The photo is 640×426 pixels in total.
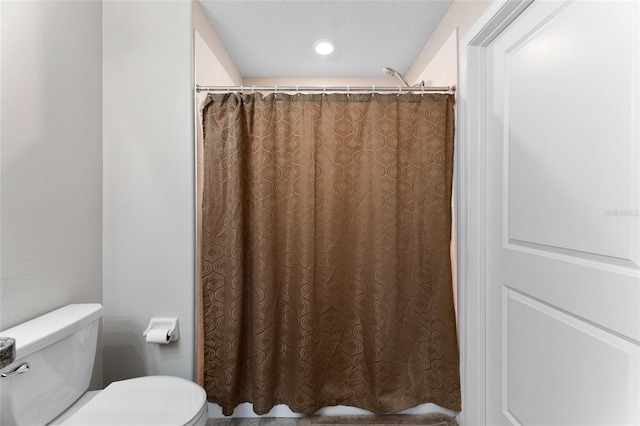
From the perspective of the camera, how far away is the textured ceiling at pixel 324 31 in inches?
66.0

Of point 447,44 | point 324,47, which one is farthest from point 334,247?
point 324,47

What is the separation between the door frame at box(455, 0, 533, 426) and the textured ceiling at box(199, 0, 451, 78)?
50 centimetres

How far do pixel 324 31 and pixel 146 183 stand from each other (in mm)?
1406

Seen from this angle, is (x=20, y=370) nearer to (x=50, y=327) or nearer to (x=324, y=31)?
(x=50, y=327)

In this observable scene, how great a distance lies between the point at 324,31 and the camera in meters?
1.91

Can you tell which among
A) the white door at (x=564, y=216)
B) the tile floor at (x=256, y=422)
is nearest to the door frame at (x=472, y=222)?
the white door at (x=564, y=216)

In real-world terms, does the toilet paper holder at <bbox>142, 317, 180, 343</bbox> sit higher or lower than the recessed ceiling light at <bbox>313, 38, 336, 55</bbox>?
lower

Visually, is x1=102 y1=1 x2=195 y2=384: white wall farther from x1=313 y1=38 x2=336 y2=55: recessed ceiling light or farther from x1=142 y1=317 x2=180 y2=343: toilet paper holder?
x1=313 y1=38 x2=336 y2=55: recessed ceiling light

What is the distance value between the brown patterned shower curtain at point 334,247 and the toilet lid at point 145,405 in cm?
36

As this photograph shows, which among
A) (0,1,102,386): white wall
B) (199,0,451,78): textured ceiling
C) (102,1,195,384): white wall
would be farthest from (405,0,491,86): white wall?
(0,1,102,386): white wall

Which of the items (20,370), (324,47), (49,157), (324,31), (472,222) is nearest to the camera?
(20,370)

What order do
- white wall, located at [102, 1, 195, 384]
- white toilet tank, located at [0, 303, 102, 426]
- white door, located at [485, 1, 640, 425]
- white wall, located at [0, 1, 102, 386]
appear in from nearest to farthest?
white door, located at [485, 1, 640, 425]
white toilet tank, located at [0, 303, 102, 426]
white wall, located at [0, 1, 102, 386]
white wall, located at [102, 1, 195, 384]

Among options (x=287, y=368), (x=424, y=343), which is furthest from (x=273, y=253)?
(x=424, y=343)

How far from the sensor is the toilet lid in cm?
101
